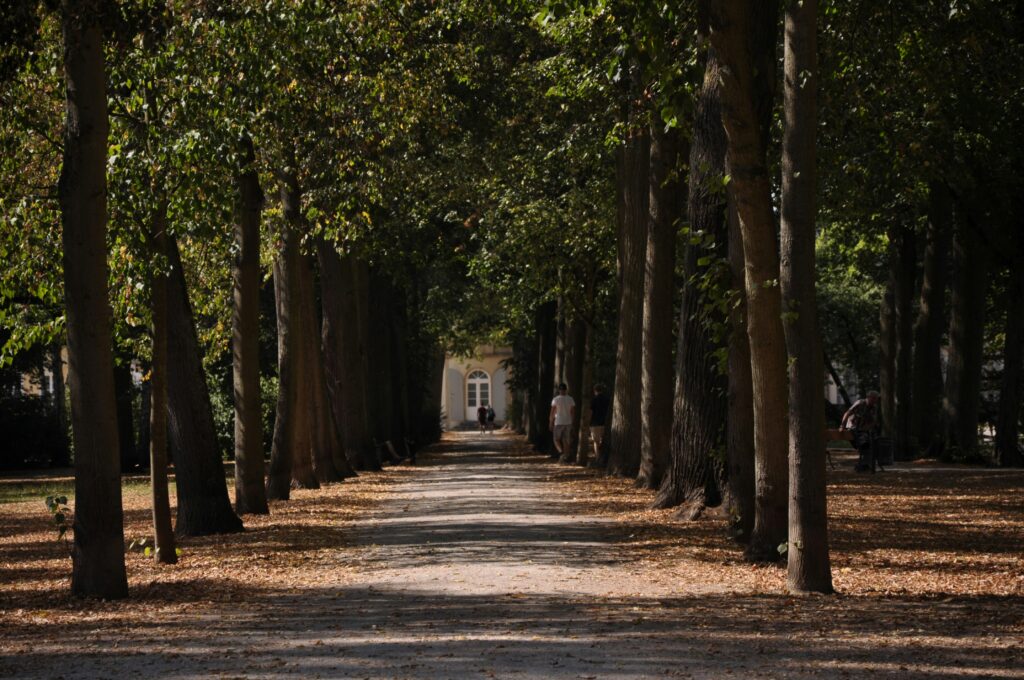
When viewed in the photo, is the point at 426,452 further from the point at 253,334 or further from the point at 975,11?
the point at 975,11

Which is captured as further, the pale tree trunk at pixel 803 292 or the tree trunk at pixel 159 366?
the tree trunk at pixel 159 366

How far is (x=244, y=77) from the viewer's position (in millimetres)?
14188

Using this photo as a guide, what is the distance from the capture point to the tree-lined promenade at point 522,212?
440 inches

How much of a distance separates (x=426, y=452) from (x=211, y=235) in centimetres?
3512

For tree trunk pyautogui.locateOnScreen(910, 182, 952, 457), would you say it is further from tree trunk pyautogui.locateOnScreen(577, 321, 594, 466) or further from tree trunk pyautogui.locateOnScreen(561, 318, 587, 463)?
tree trunk pyautogui.locateOnScreen(561, 318, 587, 463)

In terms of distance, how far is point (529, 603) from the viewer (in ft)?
34.0

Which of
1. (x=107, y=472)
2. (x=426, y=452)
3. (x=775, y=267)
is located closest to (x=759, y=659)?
(x=775, y=267)

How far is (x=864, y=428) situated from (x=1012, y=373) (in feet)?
9.28

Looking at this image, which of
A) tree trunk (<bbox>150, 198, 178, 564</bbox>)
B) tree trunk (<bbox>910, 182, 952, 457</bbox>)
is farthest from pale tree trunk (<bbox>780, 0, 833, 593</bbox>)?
tree trunk (<bbox>910, 182, 952, 457</bbox>)

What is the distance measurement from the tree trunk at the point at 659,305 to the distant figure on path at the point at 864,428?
21.1ft

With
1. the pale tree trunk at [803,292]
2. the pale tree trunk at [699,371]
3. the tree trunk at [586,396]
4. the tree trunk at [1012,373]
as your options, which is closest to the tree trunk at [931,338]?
the tree trunk at [1012,373]

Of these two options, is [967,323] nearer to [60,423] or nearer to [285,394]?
[285,394]

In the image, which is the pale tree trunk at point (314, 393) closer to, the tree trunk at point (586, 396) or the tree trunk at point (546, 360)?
the tree trunk at point (586, 396)

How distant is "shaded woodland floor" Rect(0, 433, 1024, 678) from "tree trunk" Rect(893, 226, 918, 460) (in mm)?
14344
